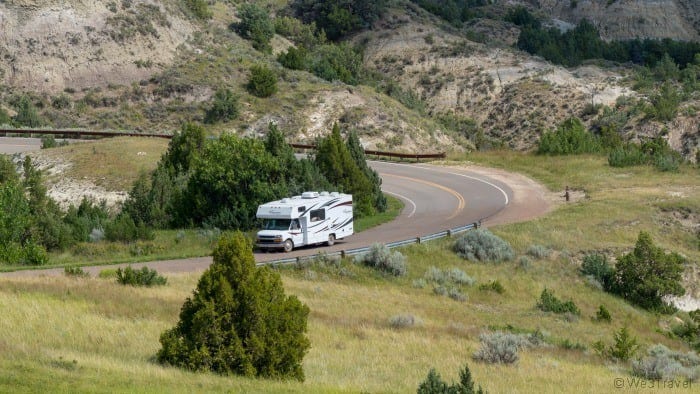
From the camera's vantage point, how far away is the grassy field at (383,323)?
20812 mm

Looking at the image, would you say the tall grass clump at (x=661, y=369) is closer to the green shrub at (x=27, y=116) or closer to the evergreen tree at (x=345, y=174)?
the evergreen tree at (x=345, y=174)

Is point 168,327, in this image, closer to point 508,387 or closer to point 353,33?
point 508,387

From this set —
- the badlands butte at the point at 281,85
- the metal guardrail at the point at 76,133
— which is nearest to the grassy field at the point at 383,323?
the metal guardrail at the point at 76,133

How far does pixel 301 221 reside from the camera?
44125mm

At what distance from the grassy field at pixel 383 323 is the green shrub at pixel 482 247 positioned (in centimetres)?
48

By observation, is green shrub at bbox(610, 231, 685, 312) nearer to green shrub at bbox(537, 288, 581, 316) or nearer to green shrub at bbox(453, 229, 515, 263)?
green shrub at bbox(453, 229, 515, 263)

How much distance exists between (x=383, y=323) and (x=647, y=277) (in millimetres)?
16073

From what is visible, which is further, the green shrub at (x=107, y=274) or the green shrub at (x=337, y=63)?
the green shrub at (x=337, y=63)

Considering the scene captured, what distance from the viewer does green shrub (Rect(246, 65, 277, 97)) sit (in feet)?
288

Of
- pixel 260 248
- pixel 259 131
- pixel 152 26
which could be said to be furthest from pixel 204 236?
pixel 152 26

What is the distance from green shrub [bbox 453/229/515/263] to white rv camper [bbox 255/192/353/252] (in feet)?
18.8

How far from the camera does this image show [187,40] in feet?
312

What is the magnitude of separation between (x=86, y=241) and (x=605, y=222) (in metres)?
25.5

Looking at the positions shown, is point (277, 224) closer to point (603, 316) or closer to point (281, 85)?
point (603, 316)
